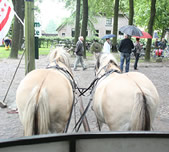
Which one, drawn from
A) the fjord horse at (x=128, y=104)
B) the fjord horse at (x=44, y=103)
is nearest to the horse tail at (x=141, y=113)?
the fjord horse at (x=128, y=104)

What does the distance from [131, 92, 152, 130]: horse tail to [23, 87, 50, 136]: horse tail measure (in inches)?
43.6

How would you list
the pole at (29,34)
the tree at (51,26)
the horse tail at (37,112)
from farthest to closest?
the tree at (51,26) < the pole at (29,34) < the horse tail at (37,112)

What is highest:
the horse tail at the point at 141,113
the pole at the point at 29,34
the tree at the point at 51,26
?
the tree at the point at 51,26

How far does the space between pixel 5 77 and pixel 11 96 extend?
3.38 m

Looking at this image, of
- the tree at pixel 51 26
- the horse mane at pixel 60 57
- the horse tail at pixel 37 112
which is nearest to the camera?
the horse tail at pixel 37 112

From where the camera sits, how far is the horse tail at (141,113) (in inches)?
98.0

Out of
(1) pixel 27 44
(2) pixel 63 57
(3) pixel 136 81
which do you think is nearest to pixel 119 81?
(3) pixel 136 81

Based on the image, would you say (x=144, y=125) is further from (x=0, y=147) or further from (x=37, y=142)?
(x=0, y=147)

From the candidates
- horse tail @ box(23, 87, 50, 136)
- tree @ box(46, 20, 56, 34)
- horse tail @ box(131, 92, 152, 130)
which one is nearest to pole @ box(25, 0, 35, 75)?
horse tail @ box(23, 87, 50, 136)

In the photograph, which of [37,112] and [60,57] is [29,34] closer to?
[60,57]

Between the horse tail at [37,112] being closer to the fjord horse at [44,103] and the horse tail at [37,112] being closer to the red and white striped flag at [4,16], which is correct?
the fjord horse at [44,103]

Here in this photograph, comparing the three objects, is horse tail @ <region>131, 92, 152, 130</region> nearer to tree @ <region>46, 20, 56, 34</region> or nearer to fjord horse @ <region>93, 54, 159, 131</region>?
fjord horse @ <region>93, 54, 159, 131</region>

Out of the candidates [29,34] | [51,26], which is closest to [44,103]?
[29,34]

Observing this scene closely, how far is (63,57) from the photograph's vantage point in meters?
4.53
